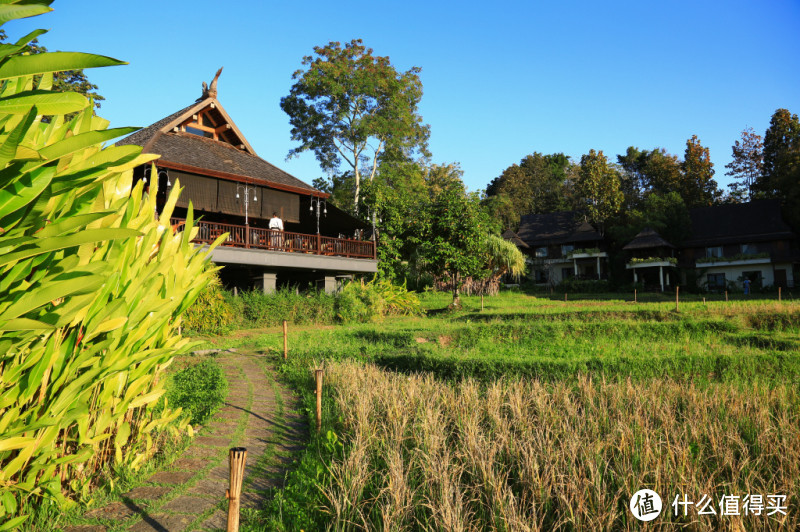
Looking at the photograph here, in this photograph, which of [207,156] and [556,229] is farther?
[556,229]

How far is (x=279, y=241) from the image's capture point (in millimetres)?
19281

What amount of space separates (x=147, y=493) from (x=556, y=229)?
154 ft

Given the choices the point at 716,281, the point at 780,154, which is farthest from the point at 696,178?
the point at 716,281

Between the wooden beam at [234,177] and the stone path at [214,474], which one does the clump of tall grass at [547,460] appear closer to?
the stone path at [214,474]

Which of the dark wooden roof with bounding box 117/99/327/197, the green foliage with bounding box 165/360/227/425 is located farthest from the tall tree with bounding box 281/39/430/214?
the green foliage with bounding box 165/360/227/425

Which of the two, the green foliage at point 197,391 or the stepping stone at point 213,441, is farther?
the green foliage at point 197,391

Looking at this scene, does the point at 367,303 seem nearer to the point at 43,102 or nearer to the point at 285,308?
the point at 285,308

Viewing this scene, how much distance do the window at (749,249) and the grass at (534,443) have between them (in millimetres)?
31690

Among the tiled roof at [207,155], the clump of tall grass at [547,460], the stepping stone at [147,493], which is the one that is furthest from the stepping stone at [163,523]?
the tiled roof at [207,155]

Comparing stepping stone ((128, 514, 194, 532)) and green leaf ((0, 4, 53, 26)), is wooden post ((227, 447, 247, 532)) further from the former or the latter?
green leaf ((0, 4, 53, 26))

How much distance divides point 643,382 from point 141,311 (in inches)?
284

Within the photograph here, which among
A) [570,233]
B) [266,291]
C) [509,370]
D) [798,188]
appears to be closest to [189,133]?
[266,291]

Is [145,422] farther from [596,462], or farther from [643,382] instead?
[643,382]

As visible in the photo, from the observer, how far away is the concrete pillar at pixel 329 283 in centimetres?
2178
